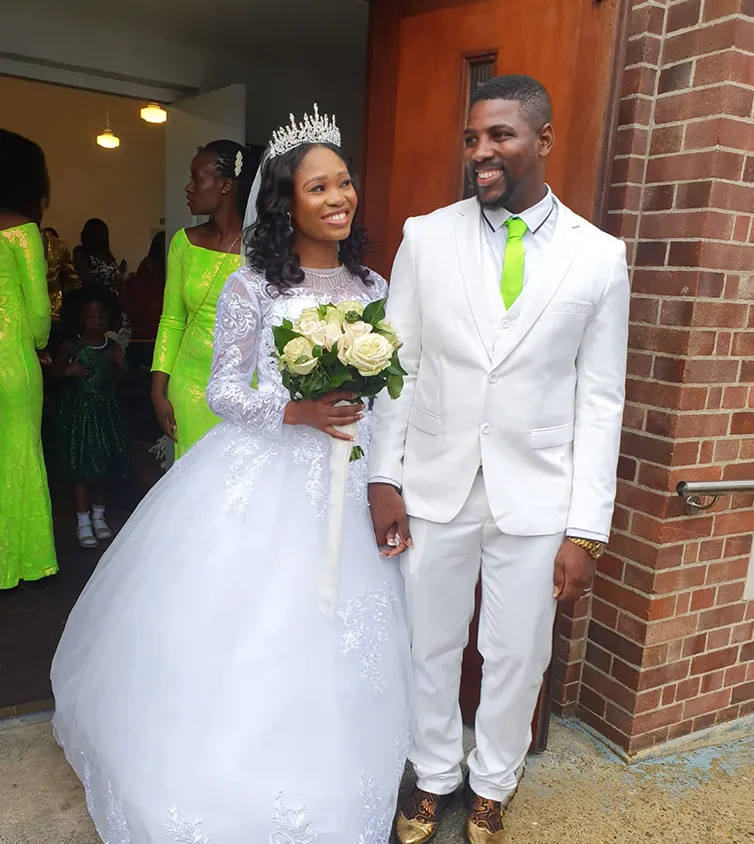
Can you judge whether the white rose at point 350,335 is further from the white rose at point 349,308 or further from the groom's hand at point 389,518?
the groom's hand at point 389,518

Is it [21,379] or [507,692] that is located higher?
[21,379]

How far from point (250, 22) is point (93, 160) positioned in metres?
5.71

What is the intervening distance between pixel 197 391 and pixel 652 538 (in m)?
1.91

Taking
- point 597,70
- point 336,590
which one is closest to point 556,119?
point 597,70

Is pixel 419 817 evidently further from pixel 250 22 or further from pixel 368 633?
pixel 250 22

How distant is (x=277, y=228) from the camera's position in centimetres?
239

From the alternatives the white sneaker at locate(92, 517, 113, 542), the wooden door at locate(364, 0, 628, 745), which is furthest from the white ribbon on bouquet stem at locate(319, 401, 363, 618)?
the white sneaker at locate(92, 517, 113, 542)

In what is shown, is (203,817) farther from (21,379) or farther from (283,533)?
(21,379)

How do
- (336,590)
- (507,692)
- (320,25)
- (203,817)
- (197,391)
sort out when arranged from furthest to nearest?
(320,25)
(197,391)
(507,692)
(336,590)
(203,817)

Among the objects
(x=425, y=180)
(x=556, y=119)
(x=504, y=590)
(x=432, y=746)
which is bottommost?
(x=432, y=746)

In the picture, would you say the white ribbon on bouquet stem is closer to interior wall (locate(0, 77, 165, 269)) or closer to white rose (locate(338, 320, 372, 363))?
white rose (locate(338, 320, 372, 363))

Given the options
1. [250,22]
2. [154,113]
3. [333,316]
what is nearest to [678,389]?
[333,316]

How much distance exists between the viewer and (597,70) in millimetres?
2461

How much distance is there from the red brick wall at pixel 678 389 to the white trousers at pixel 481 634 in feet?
2.40
